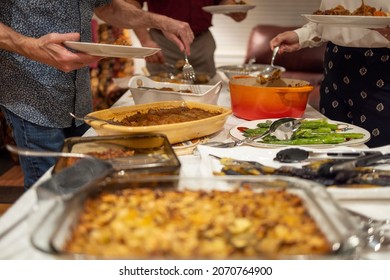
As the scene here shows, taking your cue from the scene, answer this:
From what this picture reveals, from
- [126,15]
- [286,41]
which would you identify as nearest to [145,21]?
[126,15]

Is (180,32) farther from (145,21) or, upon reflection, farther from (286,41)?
(286,41)

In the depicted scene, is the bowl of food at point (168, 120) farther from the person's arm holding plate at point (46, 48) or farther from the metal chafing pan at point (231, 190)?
the metal chafing pan at point (231, 190)

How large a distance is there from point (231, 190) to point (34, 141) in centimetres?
102

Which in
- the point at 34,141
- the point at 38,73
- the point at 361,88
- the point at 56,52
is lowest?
the point at 34,141

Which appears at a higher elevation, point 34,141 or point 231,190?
point 231,190

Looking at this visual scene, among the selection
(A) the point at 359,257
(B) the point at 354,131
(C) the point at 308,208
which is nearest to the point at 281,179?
(C) the point at 308,208

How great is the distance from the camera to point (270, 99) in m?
1.68

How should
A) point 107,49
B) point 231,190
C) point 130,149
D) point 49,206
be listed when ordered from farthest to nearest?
point 107,49
point 130,149
point 231,190
point 49,206

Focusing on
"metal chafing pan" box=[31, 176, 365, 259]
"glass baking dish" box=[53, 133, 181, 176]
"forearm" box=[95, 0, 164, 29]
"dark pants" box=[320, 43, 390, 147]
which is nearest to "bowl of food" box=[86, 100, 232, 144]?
"glass baking dish" box=[53, 133, 181, 176]

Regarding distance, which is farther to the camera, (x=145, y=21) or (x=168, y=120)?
(x=145, y=21)

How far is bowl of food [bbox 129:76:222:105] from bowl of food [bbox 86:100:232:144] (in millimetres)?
78

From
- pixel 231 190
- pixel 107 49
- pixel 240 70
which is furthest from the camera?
pixel 240 70

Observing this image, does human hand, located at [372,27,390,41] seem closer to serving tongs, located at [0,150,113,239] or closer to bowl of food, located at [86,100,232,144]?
bowl of food, located at [86,100,232,144]
